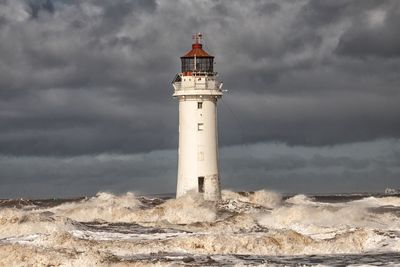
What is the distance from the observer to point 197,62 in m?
41.2

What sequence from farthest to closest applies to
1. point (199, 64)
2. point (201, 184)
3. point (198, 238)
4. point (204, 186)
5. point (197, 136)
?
point (199, 64) → point (201, 184) → point (204, 186) → point (197, 136) → point (198, 238)

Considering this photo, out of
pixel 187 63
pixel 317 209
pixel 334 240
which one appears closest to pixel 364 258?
pixel 334 240

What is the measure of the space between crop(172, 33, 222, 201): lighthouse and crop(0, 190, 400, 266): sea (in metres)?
1.01

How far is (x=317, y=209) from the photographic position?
131 ft

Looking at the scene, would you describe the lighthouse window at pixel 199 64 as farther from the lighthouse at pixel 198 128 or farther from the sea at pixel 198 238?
the sea at pixel 198 238

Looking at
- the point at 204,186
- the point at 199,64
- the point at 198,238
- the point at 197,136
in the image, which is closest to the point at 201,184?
the point at 204,186

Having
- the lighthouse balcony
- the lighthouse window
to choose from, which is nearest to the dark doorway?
the lighthouse balcony

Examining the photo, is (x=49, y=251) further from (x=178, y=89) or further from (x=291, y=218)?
(x=178, y=89)

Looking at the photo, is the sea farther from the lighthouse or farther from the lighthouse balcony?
the lighthouse balcony

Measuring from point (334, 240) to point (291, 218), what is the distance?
11.4 m

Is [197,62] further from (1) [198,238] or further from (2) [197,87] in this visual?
(1) [198,238]

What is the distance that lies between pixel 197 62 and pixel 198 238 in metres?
18.0

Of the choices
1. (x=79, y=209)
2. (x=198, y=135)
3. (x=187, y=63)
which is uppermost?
(x=187, y=63)

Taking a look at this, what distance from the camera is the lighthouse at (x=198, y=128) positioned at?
40.3 m
